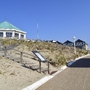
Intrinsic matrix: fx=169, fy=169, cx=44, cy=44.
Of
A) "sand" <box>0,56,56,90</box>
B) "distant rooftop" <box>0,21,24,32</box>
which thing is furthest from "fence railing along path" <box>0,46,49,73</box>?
"distant rooftop" <box>0,21,24,32</box>

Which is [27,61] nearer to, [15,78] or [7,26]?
[15,78]

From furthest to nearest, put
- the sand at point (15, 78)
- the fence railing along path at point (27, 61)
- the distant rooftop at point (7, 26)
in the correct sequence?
1. the distant rooftop at point (7, 26)
2. the fence railing along path at point (27, 61)
3. the sand at point (15, 78)

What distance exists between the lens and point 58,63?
46.4ft

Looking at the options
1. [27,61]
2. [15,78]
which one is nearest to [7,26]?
[27,61]

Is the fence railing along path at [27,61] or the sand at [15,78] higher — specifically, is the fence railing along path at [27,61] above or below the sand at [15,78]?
above

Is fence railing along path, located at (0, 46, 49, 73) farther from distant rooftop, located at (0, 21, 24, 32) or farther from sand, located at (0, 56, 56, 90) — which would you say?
distant rooftop, located at (0, 21, 24, 32)

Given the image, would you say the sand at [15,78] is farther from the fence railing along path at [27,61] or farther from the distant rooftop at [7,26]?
the distant rooftop at [7,26]

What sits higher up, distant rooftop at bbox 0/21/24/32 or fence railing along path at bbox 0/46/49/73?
distant rooftop at bbox 0/21/24/32

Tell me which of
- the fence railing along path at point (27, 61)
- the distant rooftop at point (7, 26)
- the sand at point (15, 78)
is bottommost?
the sand at point (15, 78)

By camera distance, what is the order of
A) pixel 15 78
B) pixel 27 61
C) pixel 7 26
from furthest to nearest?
pixel 7 26 < pixel 27 61 < pixel 15 78

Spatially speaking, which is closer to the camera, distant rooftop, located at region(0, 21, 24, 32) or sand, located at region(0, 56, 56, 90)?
sand, located at region(0, 56, 56, 90)

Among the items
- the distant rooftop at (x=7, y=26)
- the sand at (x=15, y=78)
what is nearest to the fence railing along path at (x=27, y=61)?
the sand at (x=15, y=78)

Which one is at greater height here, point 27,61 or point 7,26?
point 7,26

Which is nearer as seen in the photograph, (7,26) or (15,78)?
(15,78)
